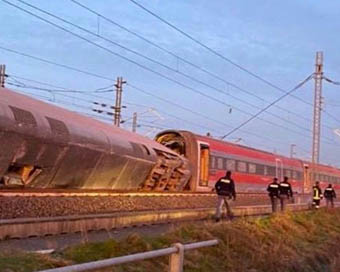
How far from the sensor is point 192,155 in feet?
115

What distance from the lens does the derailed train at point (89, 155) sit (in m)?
17.3

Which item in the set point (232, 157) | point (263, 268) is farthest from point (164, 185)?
point (263, 268)

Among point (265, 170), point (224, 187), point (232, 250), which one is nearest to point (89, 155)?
point (224, 187)

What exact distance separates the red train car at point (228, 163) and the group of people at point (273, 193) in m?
2.51

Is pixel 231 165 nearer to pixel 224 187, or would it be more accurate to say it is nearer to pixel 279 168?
pixel 279 168

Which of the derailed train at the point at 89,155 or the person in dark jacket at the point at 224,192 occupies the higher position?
the derailed train at the point at 89,155

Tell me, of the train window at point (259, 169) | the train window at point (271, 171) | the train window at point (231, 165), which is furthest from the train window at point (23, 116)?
the train window at point (271, 171)

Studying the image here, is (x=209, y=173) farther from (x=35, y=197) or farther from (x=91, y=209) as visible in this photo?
(x=35, y=197)

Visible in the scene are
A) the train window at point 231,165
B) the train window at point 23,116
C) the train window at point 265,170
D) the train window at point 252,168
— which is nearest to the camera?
the train window at point 23,116

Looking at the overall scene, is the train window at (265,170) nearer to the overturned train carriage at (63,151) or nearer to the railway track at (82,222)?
the overturned train carriage at (63,151)

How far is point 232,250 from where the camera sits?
504 inches

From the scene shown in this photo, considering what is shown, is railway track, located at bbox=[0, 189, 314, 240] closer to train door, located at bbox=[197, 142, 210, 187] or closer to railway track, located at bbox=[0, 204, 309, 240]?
railway track, located at bbox=[0, 204, 309, 240]

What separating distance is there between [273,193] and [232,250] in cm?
1463

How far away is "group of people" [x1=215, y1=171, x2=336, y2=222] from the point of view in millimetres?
22531
